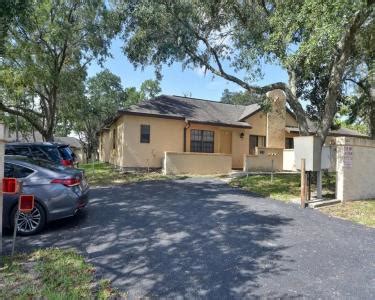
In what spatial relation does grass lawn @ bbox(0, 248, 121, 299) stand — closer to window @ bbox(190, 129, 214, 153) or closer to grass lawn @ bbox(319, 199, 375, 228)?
grass lawn @ bbox(319, 199, 375, 228)

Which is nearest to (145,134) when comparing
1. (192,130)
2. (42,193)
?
(192,130)

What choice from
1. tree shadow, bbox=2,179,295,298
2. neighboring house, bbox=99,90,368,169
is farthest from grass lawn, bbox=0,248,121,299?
neighboring house, bbox=99,90,368,169

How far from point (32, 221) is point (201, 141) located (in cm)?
1557

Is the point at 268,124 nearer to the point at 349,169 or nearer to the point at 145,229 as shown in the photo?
the point at 349,169

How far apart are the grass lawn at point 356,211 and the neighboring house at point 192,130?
8.96 m

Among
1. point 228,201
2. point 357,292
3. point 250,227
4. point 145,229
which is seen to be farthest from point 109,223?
point 357,292

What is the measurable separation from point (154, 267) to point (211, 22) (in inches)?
470

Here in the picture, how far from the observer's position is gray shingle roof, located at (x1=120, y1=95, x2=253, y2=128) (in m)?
20.7

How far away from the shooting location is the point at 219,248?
251 inches

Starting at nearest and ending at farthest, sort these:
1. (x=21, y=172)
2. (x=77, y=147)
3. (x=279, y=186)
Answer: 1. (x=21, y=172)
2. (x=279, y=186)
3. (x=77, y=147)

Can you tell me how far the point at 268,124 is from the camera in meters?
24.9

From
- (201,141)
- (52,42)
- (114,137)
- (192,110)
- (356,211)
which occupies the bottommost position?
(356,211)

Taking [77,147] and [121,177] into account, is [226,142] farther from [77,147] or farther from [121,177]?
[77,147]

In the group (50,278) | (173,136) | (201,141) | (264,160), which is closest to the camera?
(50,278)
